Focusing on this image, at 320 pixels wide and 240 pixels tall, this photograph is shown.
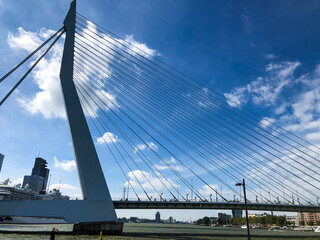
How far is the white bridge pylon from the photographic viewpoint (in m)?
24.7

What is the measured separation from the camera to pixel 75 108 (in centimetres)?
2902

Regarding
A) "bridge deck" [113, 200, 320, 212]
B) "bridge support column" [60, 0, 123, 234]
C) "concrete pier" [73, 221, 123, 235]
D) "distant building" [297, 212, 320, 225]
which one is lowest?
"distant building" [297, 212, 320, 225]

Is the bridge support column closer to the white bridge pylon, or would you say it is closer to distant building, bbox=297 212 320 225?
the white bridge pylon

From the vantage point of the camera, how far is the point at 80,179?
2758 cm

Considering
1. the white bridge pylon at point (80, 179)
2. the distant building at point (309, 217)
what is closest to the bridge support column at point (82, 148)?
the white bridge pylon at point (80, 179)

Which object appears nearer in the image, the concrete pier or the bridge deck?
the concrete pier

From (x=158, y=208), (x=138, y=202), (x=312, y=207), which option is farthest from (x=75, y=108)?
(x=312, y=207)

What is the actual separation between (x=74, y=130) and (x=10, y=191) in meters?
87.3

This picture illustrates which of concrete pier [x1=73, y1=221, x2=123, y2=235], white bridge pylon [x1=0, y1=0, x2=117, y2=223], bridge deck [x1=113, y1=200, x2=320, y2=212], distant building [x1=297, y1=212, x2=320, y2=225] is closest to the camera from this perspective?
white bridge pylon [x1=0, y1=0, x2=117, y2=223]

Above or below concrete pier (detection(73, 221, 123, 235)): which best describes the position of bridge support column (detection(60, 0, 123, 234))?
above

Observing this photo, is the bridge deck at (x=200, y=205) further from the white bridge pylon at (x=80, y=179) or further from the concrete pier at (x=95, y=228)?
the white bridge pylon at (x=80, y=179)

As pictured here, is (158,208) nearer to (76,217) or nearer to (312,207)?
(76,217)

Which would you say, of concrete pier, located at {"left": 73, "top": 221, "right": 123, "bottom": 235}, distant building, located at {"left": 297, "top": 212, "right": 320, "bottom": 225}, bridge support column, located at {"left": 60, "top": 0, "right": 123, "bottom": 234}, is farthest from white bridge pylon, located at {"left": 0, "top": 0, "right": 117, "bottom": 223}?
distant building, located at {"left": 297, "top": 212, "right": 320, "bottom": 225}

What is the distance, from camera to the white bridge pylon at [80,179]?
81.0 feet
